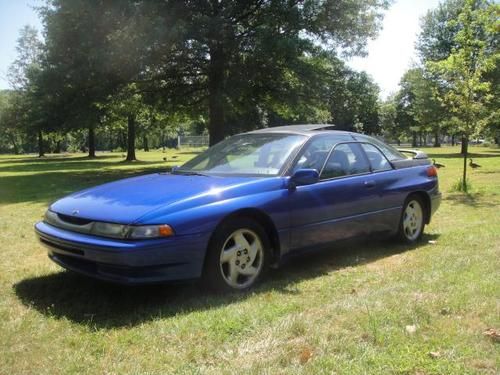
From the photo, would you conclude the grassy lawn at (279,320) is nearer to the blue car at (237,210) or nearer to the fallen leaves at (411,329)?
the fallen leaves at (411,329)

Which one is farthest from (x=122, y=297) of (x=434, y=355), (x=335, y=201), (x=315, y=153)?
(x=434, y=355)

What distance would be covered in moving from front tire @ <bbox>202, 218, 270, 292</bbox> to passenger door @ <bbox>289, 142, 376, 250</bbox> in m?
0.40

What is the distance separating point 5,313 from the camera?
4.16m

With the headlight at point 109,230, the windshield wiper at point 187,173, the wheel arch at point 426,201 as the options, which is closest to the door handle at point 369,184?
the wheel arch at point 426,201

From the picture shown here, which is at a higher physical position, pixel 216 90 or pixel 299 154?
pixel 216 90

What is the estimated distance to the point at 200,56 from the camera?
19.7 metres

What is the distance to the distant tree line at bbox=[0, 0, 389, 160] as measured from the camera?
1795cm

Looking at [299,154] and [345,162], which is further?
[345,162]

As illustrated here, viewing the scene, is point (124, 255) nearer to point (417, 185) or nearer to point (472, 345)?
point (472, 345)

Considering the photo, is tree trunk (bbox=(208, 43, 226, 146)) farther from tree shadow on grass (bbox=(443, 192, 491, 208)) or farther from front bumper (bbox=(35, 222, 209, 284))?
front bumper (bbox=(35, 222, 209, 284))

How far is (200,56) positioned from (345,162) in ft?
48.6

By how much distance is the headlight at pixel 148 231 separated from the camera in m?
4.07

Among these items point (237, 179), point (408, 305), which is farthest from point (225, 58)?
point (408, 305)

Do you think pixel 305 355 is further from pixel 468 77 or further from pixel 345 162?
pixel 468 77
